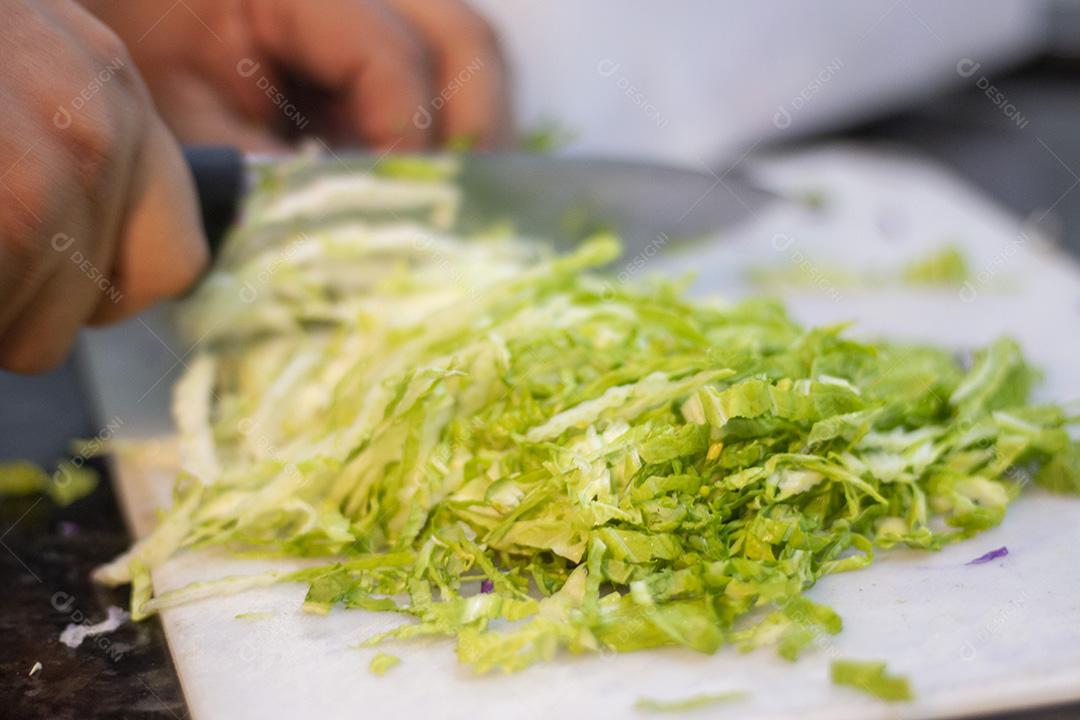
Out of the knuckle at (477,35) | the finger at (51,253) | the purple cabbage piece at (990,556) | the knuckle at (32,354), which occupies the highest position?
the knuckle at (477,35)

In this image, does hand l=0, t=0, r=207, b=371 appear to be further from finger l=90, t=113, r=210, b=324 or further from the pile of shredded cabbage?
the pile of shredded cabbage

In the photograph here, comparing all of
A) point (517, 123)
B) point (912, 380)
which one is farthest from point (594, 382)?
point (517, 123)

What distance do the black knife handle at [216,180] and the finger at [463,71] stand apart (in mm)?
387

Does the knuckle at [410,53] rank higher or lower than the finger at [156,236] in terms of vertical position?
higher

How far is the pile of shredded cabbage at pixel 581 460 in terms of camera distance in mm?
1096

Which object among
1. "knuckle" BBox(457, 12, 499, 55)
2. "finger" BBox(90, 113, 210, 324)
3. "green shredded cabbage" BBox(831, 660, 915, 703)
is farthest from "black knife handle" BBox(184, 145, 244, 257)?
"green shredded cabbage" BBox(831, 660, 915, 703)

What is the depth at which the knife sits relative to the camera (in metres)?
1.73

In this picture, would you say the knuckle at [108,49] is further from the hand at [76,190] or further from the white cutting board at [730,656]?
the white cutting board at [730,656]

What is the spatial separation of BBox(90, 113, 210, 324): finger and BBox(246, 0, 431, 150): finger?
0.38 m

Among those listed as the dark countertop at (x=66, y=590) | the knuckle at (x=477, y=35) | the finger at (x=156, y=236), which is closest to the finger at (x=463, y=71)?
the knuckle at (x=477, y=35)

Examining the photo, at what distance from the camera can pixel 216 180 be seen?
1497 mm

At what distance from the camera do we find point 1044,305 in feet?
6.29

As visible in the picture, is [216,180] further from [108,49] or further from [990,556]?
[990,556]

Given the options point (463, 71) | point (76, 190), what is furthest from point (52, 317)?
point (463, 71)
